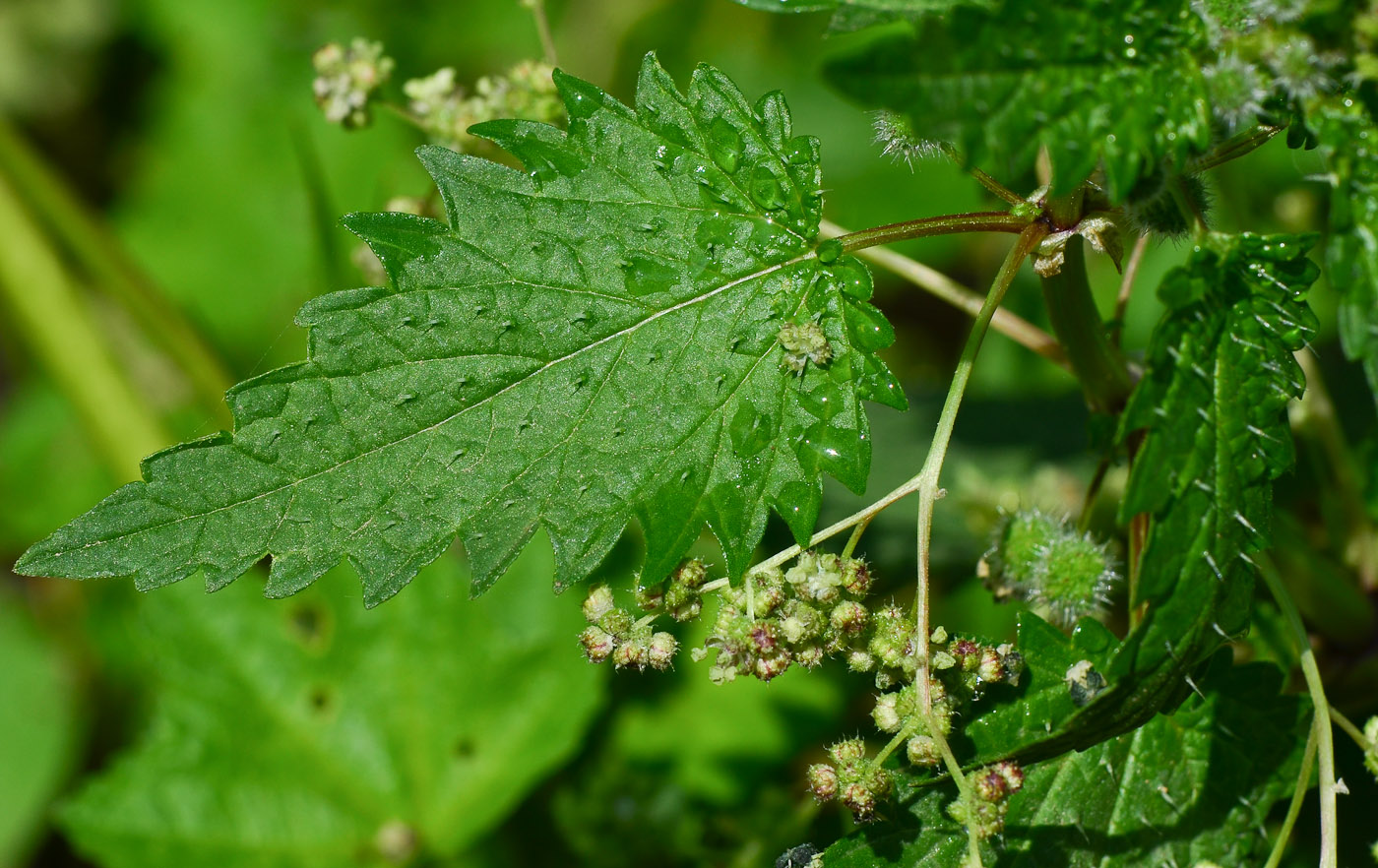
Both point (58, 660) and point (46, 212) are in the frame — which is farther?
point (58, 660)

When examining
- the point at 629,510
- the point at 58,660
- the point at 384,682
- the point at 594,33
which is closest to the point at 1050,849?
the point at 629,510

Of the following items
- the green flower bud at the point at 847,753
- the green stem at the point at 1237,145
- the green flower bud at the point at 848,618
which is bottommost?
the green flower bud at the point at 847,753

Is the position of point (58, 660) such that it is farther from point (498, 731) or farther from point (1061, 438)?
point (1061, 438)

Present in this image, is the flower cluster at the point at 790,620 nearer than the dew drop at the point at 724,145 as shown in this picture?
Yes

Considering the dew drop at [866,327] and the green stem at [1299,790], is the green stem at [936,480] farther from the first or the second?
the green stem at [1299,790]

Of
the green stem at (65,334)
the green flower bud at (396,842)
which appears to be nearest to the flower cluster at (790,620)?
the green flower bud at (396,842)

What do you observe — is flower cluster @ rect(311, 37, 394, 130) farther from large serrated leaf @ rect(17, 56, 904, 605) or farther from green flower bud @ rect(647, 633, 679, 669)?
green flower bud @ rect(647, 633, 679, 669)
